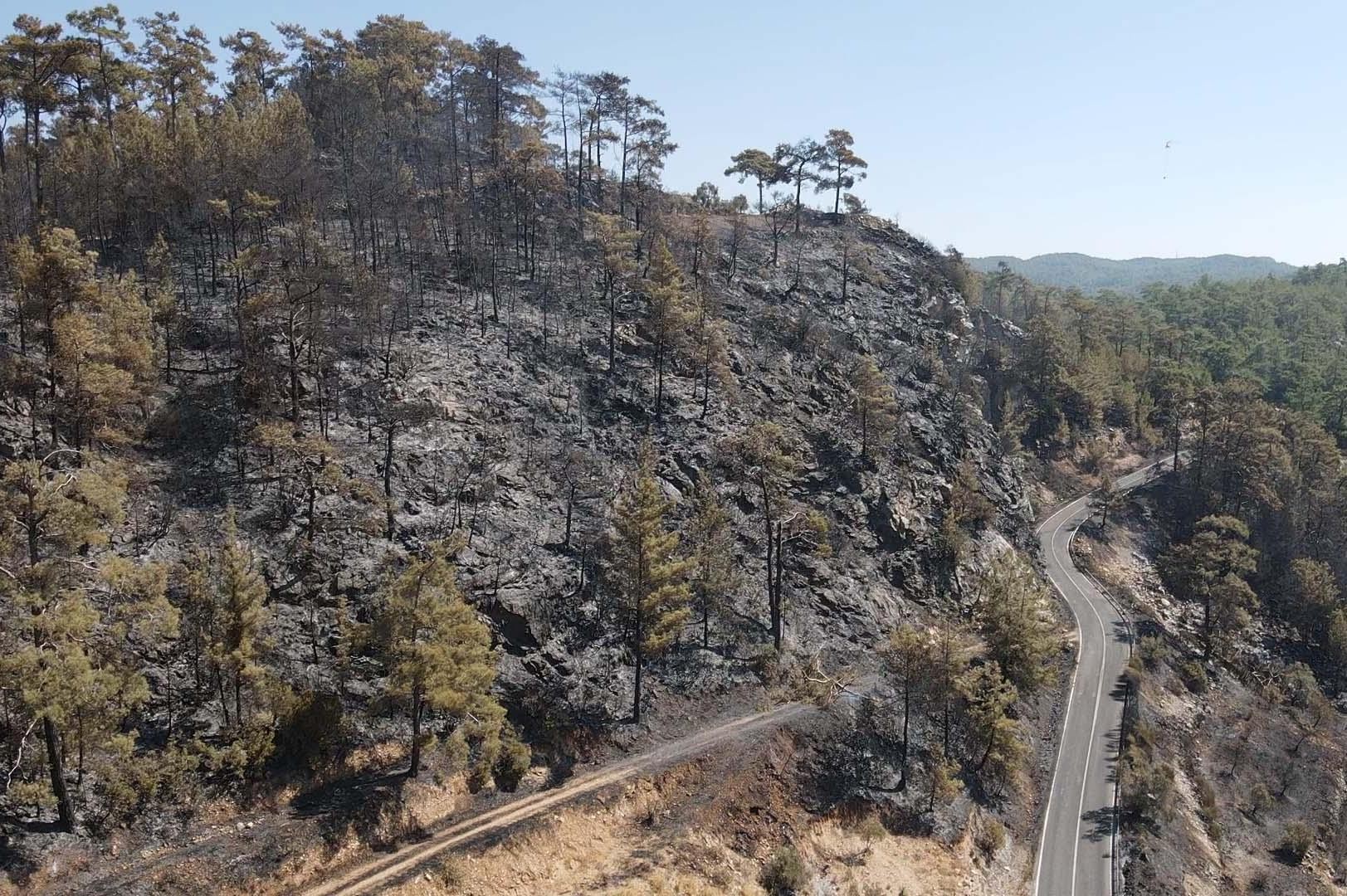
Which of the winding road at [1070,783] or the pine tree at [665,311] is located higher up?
the pine tree at [665,311]

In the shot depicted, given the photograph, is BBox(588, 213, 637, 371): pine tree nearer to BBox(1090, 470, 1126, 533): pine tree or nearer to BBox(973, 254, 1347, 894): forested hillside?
BBox(973, 254, 1347, 894): forested hillside

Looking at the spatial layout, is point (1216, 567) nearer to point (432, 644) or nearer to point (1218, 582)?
point (1218, 582)

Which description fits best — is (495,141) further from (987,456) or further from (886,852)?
(886,852)

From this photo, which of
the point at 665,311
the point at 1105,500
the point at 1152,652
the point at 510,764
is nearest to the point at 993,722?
the point at 510,764

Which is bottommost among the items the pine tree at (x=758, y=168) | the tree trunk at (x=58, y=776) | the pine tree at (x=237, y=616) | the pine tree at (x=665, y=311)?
the tree trunk at (x=58, y=776)

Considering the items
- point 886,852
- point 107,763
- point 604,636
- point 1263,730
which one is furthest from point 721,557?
point 1263,730

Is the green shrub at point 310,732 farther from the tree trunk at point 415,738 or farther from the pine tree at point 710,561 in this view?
the pine tree at point 710,561

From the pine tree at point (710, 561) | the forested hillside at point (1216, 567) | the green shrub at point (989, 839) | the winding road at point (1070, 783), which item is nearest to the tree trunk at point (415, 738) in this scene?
the winding road at point (1070, 783)
